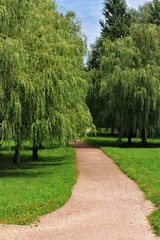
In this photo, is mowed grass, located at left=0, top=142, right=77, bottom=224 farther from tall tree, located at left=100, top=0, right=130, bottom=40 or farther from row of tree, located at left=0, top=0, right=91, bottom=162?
tall tree, located at left=100, top=0, right=130, bottom=40

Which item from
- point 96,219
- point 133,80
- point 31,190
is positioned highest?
point 133,80

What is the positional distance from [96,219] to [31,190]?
3.98 metres

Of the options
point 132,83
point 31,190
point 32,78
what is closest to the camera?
point 31,190

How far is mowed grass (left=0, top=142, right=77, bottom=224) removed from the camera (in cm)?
871

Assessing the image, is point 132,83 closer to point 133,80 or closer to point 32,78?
point 133,80

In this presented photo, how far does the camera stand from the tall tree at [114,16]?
45.9 metres

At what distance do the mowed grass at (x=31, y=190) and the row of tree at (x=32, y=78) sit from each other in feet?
4.80

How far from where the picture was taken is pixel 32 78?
15383mm

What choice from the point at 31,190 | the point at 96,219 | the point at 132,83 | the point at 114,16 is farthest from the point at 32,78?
the point at 114,16

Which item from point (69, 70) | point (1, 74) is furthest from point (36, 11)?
point (1, 74)

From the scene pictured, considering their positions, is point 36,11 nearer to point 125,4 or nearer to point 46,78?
point 46,78

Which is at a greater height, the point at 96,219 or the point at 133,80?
the point at 133,80

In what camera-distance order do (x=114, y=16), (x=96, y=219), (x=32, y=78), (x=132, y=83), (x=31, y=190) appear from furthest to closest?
1. (x=114, y=16)
2. (x=132, y=83)
3. (x=32, y=78)
4. (x=31, y=190)
5. (x=96, y=219)

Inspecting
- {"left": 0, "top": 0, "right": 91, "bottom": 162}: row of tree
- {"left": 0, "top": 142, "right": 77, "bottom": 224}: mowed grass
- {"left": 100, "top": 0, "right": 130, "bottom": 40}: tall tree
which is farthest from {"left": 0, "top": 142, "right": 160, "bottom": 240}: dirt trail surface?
{"left": 100, "top": 0, "right": 130, "bottom": 40}: tall tree
